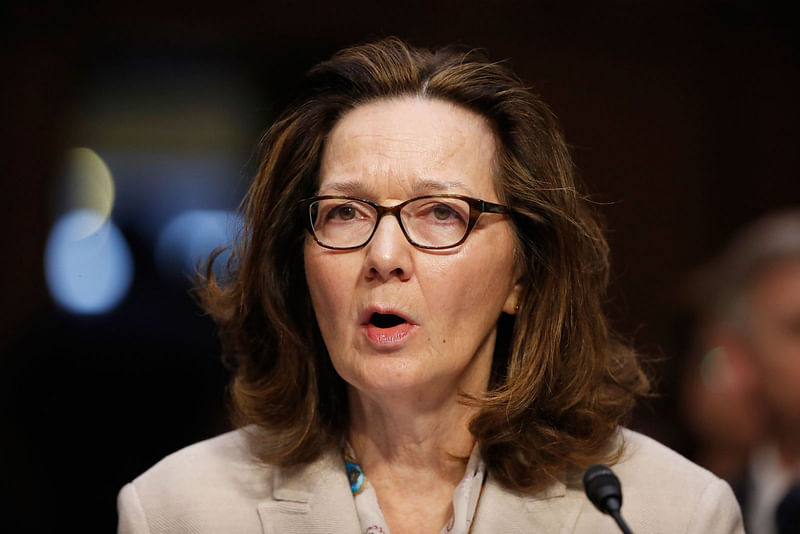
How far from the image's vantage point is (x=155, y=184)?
14.6 ft

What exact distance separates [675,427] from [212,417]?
6.63ft

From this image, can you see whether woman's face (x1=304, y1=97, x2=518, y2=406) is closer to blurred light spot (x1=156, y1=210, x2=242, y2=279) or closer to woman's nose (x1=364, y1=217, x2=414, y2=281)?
woman's nose (x1=364, y1=217, x2=414, y2=281)

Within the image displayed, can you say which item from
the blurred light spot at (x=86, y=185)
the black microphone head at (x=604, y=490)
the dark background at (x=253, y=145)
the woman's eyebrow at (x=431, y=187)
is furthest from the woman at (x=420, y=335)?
the blurred light spot at (x=86, y=185)

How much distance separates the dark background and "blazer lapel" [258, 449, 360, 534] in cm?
186

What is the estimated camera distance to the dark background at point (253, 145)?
377 centimetres

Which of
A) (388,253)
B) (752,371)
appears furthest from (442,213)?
(752,371)

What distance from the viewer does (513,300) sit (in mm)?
1961

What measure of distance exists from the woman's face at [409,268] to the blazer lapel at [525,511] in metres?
0.24

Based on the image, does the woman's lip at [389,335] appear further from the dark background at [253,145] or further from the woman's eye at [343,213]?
the dark background at [253,145]

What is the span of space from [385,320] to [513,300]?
31 cm

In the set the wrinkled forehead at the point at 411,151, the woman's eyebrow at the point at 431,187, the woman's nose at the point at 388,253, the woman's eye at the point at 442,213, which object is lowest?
the woman's nose at the point at 388,253

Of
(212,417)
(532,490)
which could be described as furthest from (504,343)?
(212,417)

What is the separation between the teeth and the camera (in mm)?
1817

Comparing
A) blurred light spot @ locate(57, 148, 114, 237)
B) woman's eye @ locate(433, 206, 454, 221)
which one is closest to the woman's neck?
woman's eye @ locate(433, 206, 454, 221)
